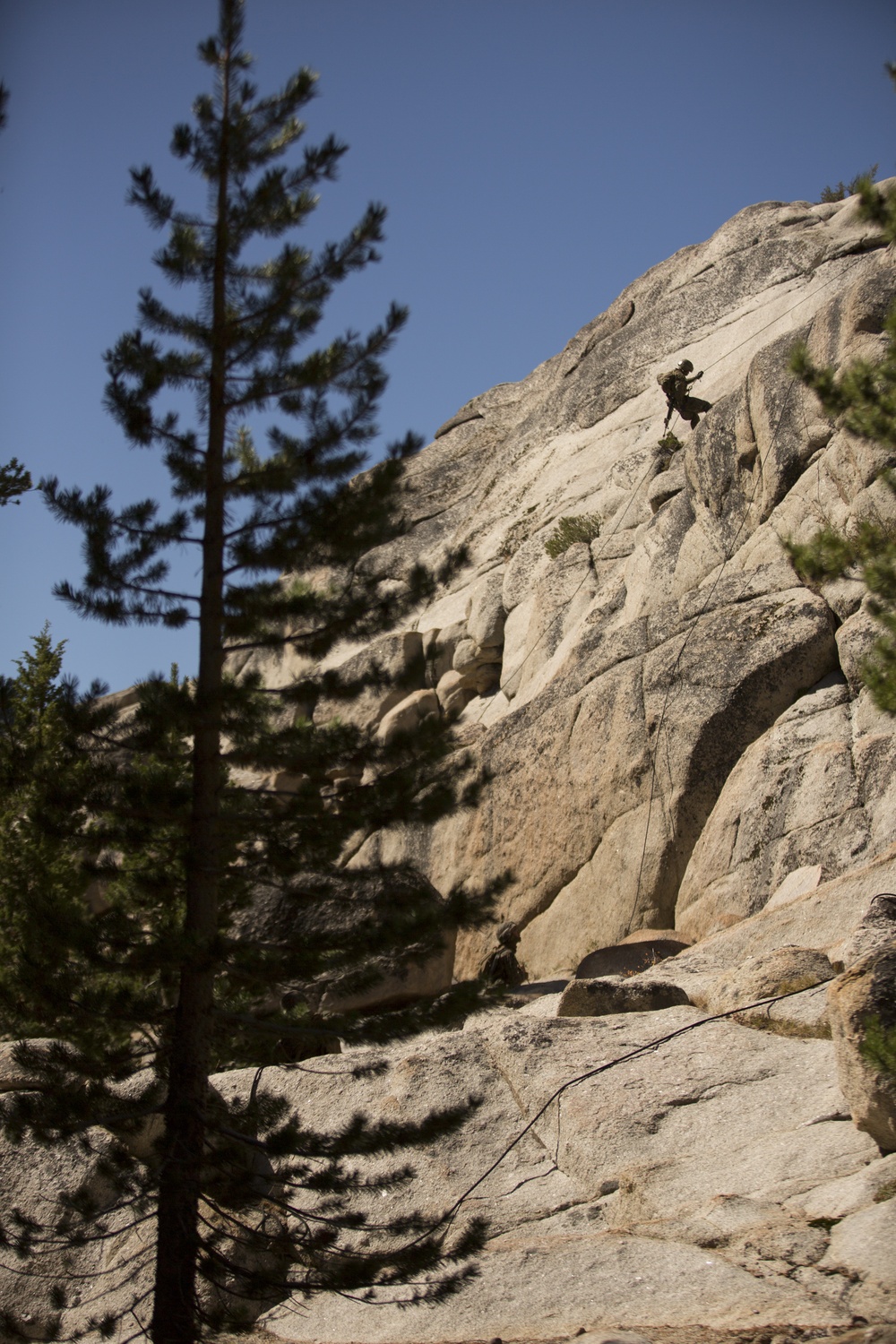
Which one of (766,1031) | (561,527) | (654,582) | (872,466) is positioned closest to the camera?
(766,1031)

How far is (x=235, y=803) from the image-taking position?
8398mm

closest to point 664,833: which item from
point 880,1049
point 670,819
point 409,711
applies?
point 670,819

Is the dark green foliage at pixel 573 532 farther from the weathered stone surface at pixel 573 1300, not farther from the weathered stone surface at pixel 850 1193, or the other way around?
the weathered stone surface at pixel 850 1193

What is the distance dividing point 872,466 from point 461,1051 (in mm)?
9525

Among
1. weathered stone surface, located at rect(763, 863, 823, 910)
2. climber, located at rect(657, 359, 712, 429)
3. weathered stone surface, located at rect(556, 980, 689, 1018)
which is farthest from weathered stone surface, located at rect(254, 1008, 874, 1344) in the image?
climber, located at rect(657, 359, 712, 429)

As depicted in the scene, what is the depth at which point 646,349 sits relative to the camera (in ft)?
85.9

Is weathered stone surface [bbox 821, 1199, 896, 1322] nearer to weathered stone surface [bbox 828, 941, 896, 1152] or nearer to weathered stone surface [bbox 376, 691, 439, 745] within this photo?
weathered stone surface [bbox 828, 941, 896, 1152]

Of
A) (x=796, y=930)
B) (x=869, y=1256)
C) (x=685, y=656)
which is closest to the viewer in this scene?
(x=869, y=1256)

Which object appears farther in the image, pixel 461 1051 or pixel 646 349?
pixel 646 349

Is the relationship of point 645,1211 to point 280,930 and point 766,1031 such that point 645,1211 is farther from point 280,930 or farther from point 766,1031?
point 280,930

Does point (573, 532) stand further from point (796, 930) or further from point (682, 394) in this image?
point (796, 930)

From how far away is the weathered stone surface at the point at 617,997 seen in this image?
10.0 m

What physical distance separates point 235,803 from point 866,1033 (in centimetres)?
453

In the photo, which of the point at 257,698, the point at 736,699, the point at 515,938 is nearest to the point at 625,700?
the point at 736,699
